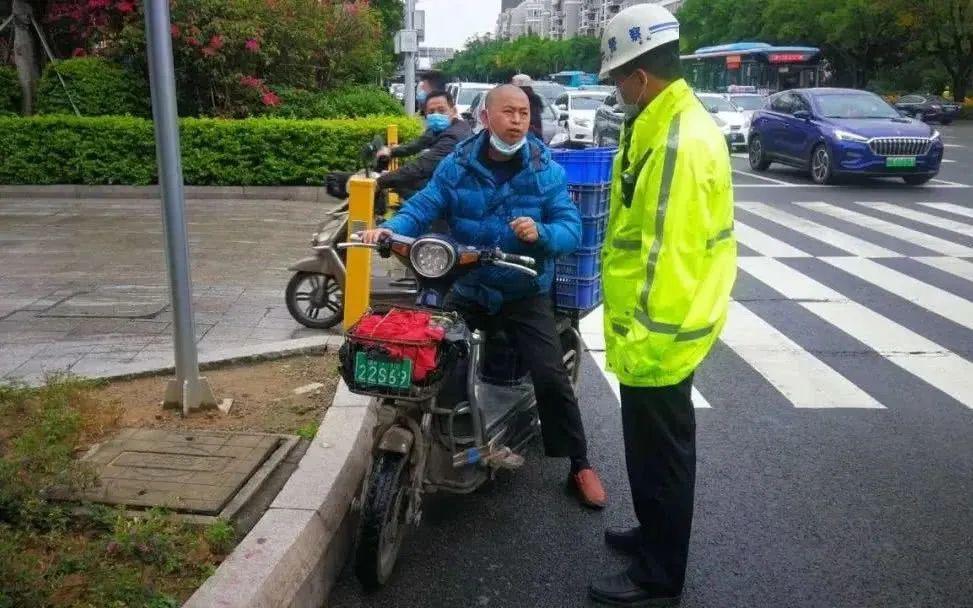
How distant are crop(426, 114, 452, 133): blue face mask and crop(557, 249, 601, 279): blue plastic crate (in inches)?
116

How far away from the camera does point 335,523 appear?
146 inches

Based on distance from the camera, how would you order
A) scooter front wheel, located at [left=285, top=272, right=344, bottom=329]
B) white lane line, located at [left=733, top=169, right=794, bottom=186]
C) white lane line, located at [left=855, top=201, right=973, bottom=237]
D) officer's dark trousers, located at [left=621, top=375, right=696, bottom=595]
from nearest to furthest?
officer's dark trousers, located at [left=621, top=375, right=696, bottom=595]
scooter front wheel, located at [left=285, top=272, right=344, bottom=329]
white lane line, located at [left=855, top=201, right=973, bottom=237]
white lane line, located at [left=733, top=169, right=794, bottom=186]

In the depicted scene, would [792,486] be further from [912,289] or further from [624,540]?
[912,289]

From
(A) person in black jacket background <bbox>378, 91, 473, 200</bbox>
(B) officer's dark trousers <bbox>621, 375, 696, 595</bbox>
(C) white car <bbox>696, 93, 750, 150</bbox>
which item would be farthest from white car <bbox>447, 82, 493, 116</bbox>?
(B) officer's dark trousers <bbox>621, 375, 696, 595</bbox>

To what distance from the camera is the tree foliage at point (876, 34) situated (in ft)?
149

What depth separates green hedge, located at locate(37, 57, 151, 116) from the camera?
14578 mm

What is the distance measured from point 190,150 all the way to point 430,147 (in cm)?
713

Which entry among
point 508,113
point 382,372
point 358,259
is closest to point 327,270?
point 358,259

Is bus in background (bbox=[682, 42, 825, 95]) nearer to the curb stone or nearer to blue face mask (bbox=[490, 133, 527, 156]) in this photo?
blue face mask (bbox=[490, 133, 527, 156])

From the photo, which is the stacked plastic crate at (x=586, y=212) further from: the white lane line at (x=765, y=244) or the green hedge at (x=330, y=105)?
the green hedge at (x=330, y=105)

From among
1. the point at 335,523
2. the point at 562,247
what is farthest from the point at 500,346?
the point at 335,523

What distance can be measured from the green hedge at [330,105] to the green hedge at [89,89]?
6.92 feet

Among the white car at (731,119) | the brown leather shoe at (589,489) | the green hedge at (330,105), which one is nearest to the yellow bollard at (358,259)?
the brown leather shoe at (589,489)

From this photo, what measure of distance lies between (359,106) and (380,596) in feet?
45.2
